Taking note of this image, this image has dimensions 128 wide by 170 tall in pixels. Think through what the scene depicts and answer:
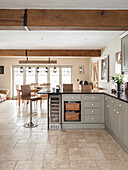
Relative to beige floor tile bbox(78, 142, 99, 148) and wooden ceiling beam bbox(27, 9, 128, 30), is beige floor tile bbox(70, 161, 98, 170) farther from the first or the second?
wooden ceiling beam bbox(27, 9, 128, 30)

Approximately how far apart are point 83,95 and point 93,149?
1.61m

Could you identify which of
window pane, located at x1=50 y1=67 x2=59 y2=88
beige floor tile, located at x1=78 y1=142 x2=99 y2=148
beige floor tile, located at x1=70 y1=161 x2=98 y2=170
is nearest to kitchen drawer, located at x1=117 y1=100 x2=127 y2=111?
beige floor tile, located at x1=78 y1=142 x2=99 y2=148

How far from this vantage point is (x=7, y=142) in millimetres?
3613

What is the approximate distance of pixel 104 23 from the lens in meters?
3.11

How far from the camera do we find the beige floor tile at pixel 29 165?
256cm

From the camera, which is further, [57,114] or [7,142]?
[57,114]

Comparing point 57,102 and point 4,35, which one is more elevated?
point 4,35

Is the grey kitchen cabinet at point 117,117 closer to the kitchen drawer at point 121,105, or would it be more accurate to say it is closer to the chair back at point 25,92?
the kitchen drawer at point 121,105
